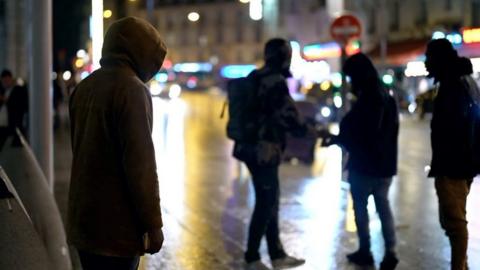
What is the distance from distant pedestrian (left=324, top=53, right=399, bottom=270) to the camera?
21.2 feet

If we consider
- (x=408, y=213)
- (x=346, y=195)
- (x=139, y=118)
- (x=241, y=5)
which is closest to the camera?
(x=139, y=118)

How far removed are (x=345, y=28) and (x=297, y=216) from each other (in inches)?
211

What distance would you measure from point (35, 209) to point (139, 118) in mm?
3214

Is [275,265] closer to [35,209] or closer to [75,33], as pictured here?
[35,209]

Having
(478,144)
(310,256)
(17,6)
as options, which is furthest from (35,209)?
(17,6)

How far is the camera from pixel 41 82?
7.98 meters

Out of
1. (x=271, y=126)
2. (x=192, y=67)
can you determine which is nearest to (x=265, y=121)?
(x=271, y=126)

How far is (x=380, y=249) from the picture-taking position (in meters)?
7.45

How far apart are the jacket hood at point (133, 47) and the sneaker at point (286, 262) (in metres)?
3.41

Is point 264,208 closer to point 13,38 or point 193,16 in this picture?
point 13,38

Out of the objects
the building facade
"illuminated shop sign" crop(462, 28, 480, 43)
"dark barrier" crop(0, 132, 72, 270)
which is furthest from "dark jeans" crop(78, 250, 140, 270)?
"illuminated shop sign" crop(462, 28, 480, 43)

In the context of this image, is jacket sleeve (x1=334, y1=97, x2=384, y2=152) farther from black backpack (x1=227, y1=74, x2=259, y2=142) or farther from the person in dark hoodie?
the person in dark hoodie

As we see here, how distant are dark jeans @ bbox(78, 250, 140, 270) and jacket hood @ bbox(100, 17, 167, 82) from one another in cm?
86

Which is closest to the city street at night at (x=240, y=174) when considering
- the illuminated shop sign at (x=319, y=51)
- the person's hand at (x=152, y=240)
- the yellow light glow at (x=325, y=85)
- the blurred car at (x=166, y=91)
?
the person's hand at (x=152, y=240)
